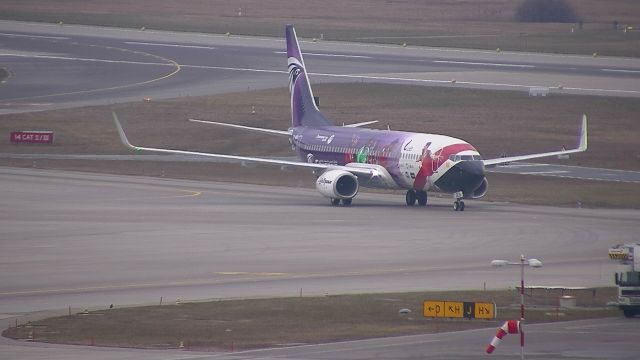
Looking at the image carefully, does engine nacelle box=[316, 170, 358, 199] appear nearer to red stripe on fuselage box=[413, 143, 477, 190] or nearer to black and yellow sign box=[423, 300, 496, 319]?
red stripe on fuselage box=[413, 143, 477, 190]

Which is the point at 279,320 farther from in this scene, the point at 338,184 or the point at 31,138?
the point at 31,138

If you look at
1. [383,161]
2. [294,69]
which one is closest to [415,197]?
[383,161]

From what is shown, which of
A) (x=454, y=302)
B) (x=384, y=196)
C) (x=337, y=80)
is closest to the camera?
(x=454, y=302)

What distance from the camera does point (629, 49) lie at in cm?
15438

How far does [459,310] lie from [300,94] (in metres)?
43.1

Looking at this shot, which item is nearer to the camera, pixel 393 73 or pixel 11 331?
pixel 11 331

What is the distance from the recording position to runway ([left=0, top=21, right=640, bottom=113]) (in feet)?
417

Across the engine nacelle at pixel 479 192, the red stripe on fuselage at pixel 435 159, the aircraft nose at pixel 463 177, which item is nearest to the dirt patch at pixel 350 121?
the engine nacelle at pixel 479 192

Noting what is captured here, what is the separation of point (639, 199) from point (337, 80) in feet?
169

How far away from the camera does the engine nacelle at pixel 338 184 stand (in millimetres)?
80062

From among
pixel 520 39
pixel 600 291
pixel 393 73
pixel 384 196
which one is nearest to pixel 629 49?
pixel 520 39

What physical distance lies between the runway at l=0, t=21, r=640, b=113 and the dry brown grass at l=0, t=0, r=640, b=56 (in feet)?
25.4

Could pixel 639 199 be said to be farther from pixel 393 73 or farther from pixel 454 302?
pixel 393 73

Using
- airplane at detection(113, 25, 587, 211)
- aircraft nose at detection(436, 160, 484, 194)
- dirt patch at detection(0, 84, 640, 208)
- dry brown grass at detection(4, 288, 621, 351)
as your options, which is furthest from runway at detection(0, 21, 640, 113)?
dry brown grass at detection(4, 288, 621, 351)
